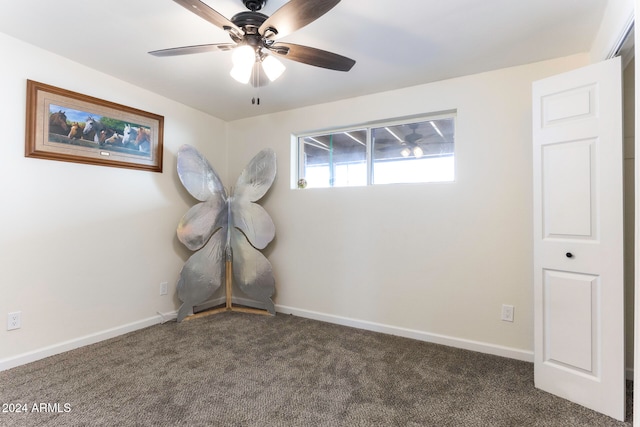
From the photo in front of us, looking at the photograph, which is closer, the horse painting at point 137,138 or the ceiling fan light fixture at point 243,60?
the ceiling fan light fixture at point 243,60

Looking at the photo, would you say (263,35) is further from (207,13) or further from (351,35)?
(351,35)

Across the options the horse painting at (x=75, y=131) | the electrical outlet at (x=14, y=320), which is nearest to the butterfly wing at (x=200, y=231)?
the horse painting at (x=75, y=131)

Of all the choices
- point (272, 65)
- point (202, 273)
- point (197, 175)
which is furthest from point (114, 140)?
point (272, 65)

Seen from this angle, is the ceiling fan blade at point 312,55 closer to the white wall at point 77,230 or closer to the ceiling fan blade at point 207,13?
the ceiling fan blade at point 207,13

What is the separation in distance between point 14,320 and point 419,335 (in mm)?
3063

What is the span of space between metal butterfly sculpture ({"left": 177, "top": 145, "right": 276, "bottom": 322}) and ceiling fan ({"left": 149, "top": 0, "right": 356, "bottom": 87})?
160cm

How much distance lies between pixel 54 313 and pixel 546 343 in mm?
3451

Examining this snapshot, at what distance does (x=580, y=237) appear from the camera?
5.65 feet

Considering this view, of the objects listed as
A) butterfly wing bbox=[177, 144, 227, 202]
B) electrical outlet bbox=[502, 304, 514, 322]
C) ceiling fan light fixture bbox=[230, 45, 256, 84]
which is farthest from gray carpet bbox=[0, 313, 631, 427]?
ceiling fan light fixture bbox=[230, 45, 256, 84]

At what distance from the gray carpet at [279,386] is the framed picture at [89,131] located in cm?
155

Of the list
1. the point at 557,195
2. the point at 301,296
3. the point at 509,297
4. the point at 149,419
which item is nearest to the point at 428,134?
the point at 557,195

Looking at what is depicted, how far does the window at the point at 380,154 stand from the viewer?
8.85ft

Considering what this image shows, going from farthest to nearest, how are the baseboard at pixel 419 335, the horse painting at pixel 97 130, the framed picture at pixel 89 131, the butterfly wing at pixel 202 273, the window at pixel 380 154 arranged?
the butterfly wing at pixel 202 273 → the window at pixel 380 154 → the horse painting at pixel 97 130 → the baseboard at pixel 419 335 → the framed picture at pixel 89 131

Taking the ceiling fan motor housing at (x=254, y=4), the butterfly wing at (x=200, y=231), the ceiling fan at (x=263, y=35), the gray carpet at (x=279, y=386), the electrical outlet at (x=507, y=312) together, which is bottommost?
the gray carpet at (x=279, y=386)
